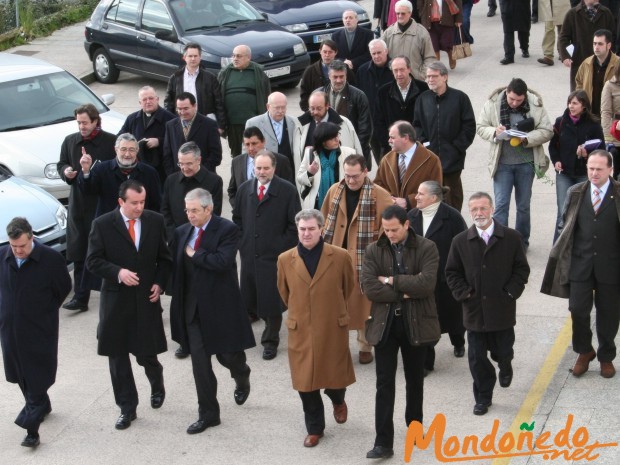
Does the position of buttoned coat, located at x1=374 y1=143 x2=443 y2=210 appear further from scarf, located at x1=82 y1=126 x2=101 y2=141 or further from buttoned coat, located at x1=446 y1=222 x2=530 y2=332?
scarf, located at x1=82 y1=126 x2=101 y2=141

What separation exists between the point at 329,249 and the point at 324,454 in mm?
1559

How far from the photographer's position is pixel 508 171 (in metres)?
13.4

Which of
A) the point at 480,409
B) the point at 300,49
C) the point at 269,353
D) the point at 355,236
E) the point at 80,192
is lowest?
the point at 300,49

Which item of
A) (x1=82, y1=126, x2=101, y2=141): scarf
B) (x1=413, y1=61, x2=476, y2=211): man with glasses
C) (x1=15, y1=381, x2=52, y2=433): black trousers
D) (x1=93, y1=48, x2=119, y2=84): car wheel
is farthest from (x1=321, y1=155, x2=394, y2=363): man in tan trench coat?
(x1=93, y1=48, x2=119, y2=84): car wheel

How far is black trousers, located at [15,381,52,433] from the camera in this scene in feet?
34.0

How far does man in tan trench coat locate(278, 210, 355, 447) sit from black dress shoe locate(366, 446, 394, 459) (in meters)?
0.56

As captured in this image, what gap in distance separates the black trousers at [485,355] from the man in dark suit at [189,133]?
455 centimetres

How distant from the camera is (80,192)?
43.0 feet

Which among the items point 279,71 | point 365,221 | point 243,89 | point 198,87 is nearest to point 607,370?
point 365,221

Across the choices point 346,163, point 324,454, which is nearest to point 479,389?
point 324,454

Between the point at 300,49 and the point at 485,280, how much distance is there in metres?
10.5

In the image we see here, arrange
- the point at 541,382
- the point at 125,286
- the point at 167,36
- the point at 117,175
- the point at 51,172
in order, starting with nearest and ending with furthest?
the point at 125,286 < the point at 541,382 < the point at 117,175 < the point at 51,172 < the point at 167,36

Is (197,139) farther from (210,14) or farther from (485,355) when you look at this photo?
(210,14)

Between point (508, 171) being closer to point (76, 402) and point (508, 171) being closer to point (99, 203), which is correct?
point (99, 203)
